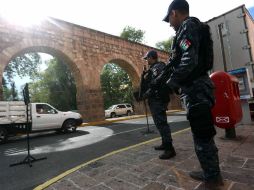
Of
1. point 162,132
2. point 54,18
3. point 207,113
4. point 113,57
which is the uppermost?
point 54,18

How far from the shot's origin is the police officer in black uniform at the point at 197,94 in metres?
2.10

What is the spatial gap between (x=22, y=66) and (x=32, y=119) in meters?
13.8

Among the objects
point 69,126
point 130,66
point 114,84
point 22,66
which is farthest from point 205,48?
point 114,84

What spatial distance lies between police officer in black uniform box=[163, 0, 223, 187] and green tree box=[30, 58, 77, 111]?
109 ft

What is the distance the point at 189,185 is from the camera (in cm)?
232

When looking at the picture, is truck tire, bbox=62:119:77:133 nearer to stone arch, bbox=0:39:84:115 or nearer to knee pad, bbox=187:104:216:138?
stone arch, bbox=0:39:84:115

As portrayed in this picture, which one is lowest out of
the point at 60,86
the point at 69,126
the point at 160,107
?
the point at 69,126

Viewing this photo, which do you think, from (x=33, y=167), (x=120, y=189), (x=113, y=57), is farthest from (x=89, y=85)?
(x=120, y=189)

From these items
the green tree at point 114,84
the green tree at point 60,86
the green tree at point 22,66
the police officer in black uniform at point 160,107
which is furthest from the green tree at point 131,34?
the police officer in black uniform at point 160,107

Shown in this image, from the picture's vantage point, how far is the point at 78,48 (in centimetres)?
1423

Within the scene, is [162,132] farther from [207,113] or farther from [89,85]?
[89,85]

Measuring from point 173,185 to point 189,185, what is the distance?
169 mm

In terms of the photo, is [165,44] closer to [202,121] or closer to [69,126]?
[69,126]

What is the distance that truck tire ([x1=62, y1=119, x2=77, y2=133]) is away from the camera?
10.5 meters
